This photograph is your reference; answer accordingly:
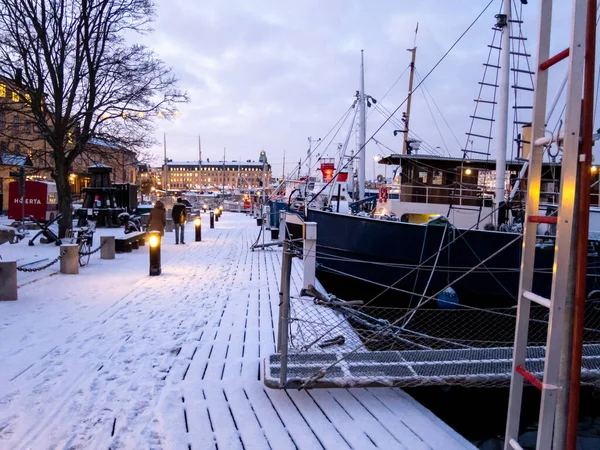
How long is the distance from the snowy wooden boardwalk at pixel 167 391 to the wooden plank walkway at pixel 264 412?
1 centimetres

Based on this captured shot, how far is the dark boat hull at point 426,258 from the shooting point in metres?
11.2

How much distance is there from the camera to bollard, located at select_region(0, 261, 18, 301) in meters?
8.16

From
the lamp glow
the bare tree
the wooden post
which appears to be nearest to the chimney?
the bare tree

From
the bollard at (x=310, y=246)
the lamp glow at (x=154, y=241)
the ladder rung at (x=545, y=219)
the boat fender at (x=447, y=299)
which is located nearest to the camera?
the ladder rung at (x=545, y=219)

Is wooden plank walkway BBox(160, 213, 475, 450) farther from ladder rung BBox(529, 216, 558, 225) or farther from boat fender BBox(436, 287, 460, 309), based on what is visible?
boat fender BBox(436, 287, 460, 309)

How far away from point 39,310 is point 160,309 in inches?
74.0

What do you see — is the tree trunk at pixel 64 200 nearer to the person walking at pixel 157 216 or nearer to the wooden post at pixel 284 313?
the person walking at pixel 157 216

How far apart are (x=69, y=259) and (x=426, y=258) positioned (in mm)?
8533

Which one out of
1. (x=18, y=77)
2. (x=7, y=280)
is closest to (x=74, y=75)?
(x=18, y=77)

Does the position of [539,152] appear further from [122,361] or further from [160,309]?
[160,309]

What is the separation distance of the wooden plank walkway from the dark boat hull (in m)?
5.59

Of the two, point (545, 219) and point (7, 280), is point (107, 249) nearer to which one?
point (7, 280)

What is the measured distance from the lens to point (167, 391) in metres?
4.54

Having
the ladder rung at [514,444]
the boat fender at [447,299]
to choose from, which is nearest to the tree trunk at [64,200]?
the boat fender at [447,299]
